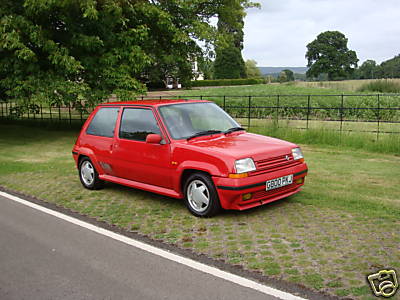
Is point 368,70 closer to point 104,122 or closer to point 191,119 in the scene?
point 104,122

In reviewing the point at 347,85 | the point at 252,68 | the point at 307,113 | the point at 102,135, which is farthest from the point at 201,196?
the point at 252,68

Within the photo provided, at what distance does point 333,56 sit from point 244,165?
115m

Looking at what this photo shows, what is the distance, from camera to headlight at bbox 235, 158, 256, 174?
595cm

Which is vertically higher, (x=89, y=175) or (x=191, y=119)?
(x=191, y=119)

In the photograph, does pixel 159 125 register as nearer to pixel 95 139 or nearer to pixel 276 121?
pixel 95 139

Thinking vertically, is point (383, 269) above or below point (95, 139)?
below

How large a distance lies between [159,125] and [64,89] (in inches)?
399

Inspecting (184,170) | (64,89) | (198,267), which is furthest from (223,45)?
(198,267)

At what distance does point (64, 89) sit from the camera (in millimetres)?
15922

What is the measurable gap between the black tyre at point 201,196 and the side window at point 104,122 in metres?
2.15

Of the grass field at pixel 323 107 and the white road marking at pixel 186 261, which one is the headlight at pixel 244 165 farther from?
the grass field at pixel 323 107

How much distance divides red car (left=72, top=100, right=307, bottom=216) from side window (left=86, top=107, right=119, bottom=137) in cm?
2

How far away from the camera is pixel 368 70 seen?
436 ft

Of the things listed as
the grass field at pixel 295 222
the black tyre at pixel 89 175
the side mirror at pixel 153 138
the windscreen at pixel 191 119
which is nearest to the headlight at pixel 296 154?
the grass field at pixel 295 222
